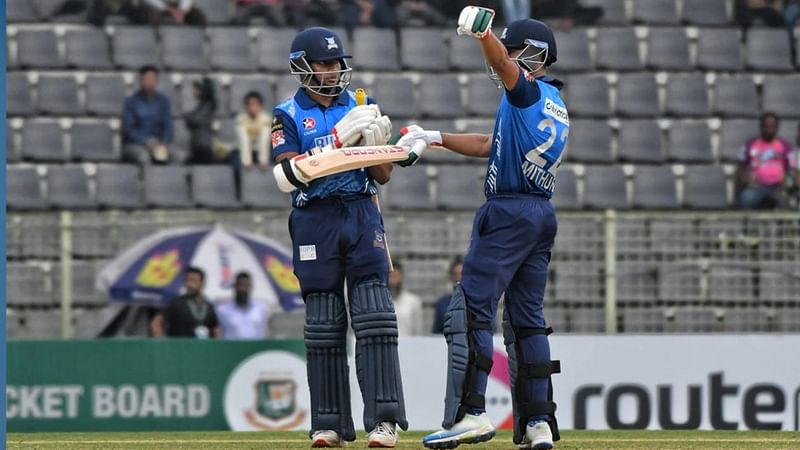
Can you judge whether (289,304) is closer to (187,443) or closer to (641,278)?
(641,278)

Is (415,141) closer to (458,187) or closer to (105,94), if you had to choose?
(458,187)

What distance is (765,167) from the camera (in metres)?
15.9

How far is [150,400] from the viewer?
12266 millimetres

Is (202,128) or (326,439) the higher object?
(202,128)

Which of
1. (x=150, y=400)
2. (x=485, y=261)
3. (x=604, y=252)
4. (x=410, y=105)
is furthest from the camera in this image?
(x=410, y=105)

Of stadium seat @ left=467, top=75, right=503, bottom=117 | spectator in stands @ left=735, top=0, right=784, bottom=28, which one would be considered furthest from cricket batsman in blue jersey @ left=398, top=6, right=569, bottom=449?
spectator in stands @ left=735, top=0, right=784, bottom=28

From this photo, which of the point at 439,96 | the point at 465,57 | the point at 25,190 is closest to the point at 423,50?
the point at 465,57

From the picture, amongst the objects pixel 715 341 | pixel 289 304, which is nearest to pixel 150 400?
pixel 289 304

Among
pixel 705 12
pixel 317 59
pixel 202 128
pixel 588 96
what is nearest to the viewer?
pixel 317 59

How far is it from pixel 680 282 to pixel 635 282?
14.6 inches

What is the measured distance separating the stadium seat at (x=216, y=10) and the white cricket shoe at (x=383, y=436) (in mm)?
10347

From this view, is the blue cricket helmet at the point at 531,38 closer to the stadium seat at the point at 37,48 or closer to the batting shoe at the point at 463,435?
the batting shoe at the point at 463,435

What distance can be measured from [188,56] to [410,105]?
243cm

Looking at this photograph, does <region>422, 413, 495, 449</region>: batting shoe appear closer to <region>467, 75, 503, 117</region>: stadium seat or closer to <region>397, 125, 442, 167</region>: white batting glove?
<region>397, 125, 442, 167</region>: white batting glove
